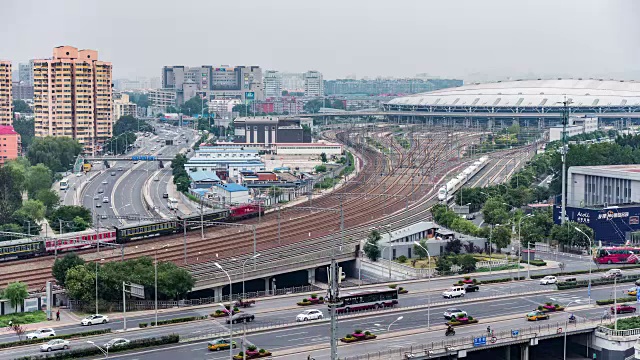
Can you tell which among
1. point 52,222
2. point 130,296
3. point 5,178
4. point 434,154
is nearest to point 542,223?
point 130,296

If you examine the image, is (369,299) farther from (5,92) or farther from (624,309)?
(5,92)

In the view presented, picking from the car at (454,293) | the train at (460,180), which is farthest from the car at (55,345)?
the train at (460,180)

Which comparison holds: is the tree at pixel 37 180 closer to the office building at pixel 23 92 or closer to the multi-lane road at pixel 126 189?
the multi-lane road at pixel 126 189

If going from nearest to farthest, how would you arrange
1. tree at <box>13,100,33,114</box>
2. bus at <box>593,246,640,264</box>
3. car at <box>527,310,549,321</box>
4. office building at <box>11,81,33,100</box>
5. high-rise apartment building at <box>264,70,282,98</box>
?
car at <box>527,310,549,321</box>
bus at <box>593,246,640,264</box>
tree at <box>13,100,33,114</box>
office building at <box>11,81,33,100</box>
high-rise apartment building at <box>264,70,282,98</box>

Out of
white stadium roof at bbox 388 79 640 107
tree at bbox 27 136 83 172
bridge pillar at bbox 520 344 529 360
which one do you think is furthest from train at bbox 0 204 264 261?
white stadium roof at bbox 388 79 640 107

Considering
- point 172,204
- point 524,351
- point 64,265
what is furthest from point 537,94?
point 524,351

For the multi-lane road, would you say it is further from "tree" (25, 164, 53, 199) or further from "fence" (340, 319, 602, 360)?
"fence" (340, 319, 602, 360)
